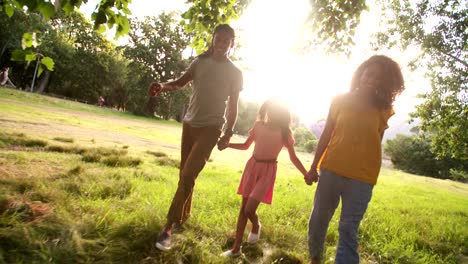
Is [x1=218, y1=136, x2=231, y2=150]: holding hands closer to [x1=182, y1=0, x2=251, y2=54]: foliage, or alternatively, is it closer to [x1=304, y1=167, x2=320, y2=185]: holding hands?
[x1=304, y1=167, x2=320, y2=185]: holding hands

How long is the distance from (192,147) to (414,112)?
15357 millimetres

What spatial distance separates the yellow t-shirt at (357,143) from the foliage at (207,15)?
3422 millimetres

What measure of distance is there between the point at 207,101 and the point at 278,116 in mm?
911

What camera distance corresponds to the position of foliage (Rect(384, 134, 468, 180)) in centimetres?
5203

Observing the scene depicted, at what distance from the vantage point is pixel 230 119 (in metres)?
4.27

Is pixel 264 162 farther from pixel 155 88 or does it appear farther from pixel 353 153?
pixel 155 88

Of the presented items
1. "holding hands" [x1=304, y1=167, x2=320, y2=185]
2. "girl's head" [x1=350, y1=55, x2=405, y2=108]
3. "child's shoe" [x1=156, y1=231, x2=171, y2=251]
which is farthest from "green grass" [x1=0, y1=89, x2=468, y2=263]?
"girl's head" [x1=350, y1=55, x2=405, y2=108]

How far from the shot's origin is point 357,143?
317cm

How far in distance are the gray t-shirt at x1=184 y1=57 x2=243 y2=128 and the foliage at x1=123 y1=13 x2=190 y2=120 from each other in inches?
1490

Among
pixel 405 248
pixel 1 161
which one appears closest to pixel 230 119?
pixel 405 248

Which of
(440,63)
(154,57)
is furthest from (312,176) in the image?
(154,57)

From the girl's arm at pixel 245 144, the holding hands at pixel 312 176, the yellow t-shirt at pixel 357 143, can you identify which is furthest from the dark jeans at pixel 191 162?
the yellow t-shirt at pixel 357 143

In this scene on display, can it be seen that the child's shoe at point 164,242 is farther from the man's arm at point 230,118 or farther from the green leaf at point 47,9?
the green leaf at point 47,9

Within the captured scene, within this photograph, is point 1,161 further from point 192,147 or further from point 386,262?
point 386,262
